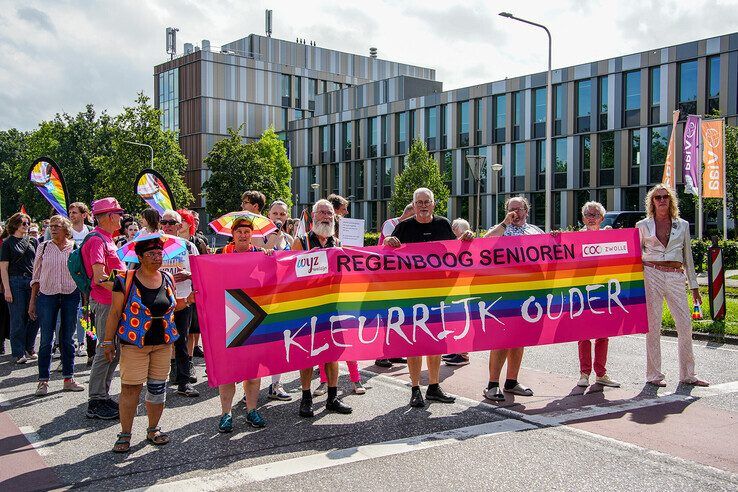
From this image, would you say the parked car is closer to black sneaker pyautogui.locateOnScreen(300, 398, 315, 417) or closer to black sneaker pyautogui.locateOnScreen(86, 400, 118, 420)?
black sneaker pyautogui.locateOnScreen(300, 398, 315, 417)

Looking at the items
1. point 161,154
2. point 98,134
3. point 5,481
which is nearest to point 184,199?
point 161,154

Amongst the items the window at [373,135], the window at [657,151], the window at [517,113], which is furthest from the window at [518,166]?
the window at [373,135]

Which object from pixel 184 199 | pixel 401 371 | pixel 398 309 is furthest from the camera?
pixel 184 199

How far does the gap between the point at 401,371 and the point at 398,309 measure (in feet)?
7.06

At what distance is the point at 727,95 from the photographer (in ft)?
131

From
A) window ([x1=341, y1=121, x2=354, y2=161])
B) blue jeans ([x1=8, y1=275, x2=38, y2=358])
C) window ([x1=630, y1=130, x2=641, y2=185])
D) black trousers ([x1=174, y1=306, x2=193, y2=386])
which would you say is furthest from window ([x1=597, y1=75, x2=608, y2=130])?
black trousers ([x1=174, y1=306, x2=193, y2=386])

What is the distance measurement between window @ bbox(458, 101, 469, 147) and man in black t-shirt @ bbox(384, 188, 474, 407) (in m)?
50.0

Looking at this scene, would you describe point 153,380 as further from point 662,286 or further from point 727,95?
point 727,95

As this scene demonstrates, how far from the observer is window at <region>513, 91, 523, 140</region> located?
170 feet

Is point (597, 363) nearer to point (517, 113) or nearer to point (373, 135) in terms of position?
point (517, 113)

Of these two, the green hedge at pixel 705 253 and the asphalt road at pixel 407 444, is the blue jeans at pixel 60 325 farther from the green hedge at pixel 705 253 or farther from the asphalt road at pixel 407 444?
the green hedge at pixel 705 253

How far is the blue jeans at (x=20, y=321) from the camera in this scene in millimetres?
10219

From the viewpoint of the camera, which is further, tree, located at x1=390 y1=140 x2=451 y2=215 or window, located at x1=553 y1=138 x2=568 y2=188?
tree, located at x1=390 y1=140 x2=451 y2=215

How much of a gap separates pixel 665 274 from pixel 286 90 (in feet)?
260
